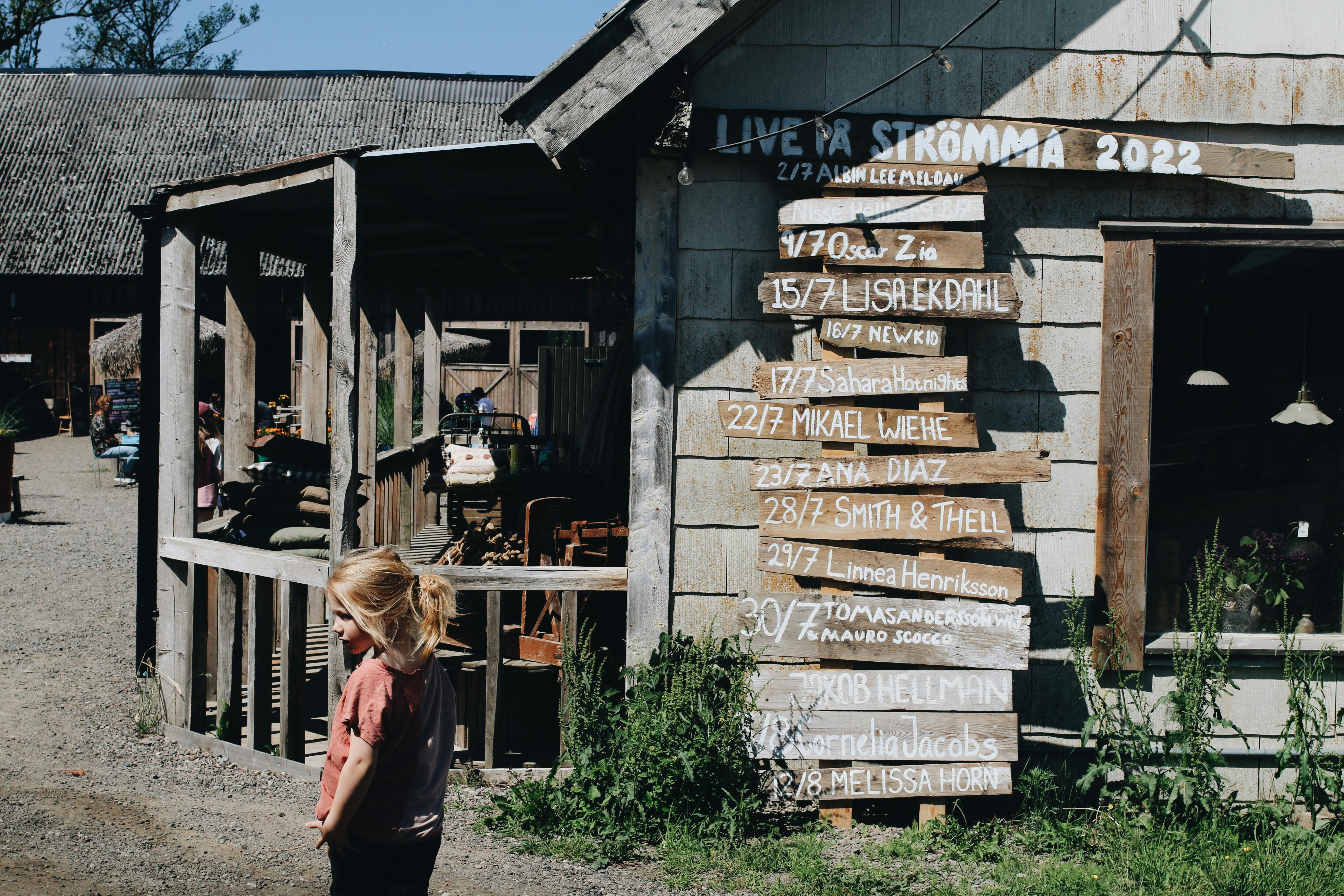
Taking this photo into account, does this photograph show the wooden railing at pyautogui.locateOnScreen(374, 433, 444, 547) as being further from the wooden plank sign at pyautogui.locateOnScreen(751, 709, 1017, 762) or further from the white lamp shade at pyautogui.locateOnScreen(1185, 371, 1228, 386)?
the white lamp shade at pyautogui.locateOnScreen(1185, 371, 1228, 386)

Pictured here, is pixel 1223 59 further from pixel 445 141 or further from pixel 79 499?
pixel 445 141

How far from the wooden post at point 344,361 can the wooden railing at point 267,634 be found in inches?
10.4

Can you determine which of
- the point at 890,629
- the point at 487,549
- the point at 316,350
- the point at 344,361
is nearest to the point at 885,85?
the point at 890,629

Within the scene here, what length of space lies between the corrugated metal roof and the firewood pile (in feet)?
54.0

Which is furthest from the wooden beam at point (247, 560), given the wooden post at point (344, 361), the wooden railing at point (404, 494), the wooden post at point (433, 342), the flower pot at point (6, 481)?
the flower pot at point (6, 481)

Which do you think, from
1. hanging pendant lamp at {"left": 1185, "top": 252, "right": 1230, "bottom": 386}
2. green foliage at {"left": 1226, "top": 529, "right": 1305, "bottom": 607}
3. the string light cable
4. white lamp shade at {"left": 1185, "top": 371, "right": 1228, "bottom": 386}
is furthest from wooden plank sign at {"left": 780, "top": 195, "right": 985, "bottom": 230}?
green foliage at {"left": 1226, "top": 529, "right": 1305, "bottom": 607}

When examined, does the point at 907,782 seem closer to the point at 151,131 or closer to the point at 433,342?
the point at 433,342

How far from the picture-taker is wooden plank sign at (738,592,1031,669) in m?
4.22

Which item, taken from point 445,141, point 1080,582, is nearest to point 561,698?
point 1080,582

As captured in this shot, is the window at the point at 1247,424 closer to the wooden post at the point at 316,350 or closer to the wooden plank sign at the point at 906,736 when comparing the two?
the wooden plank sign at the point at 906,736

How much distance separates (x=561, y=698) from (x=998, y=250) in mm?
2750

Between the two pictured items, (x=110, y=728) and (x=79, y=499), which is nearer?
(x=110, y=728)

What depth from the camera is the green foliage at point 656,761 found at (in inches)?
165

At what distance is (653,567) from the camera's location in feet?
14.8
